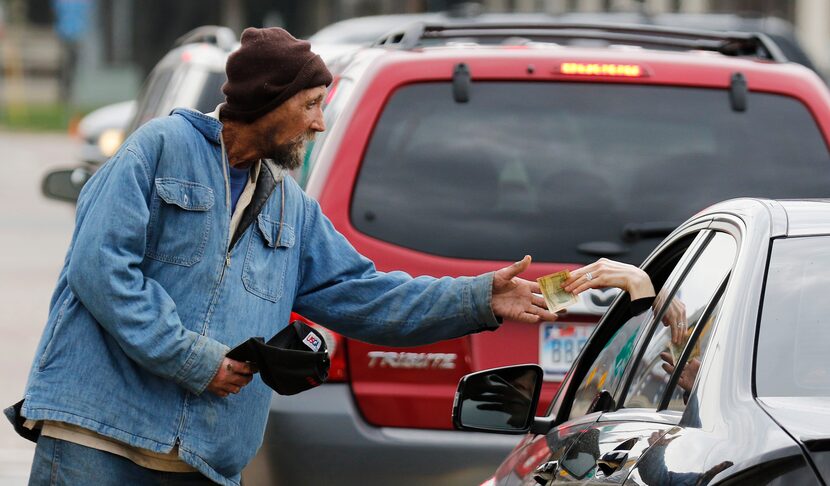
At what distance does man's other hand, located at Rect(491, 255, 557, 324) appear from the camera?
4.38 metres

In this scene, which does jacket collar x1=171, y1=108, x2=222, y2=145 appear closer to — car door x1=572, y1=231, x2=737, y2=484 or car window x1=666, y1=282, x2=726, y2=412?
car door x1=572, y1=231, x2=737, y2=484

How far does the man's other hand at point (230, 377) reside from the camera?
381 cm

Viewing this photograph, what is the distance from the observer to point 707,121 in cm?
537

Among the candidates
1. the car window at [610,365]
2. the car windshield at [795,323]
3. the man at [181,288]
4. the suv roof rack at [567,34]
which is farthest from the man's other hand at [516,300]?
the suv roof rack at [567,34]

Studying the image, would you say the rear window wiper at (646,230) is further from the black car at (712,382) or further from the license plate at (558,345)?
the black car at (712,382)

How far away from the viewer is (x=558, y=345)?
17.0 feet

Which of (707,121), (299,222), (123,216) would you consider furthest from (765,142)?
(123,216)

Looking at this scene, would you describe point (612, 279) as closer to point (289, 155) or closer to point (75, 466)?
point (289, 155)

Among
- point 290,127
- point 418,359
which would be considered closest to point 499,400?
point 290,127

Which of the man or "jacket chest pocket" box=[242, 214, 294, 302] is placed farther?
"jacket chest pocket" box=[242, 214, 294, 302]

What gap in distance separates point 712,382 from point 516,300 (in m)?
Answer: 1.66

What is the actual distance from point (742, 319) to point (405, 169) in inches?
101

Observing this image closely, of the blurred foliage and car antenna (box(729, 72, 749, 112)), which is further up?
car antenna (box(729, 72, 749, 112))

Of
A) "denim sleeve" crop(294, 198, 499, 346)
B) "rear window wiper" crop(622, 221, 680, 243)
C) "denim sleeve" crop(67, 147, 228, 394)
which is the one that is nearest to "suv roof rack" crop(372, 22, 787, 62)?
"rear window wiper" crop(622, 221, 680, 243)
